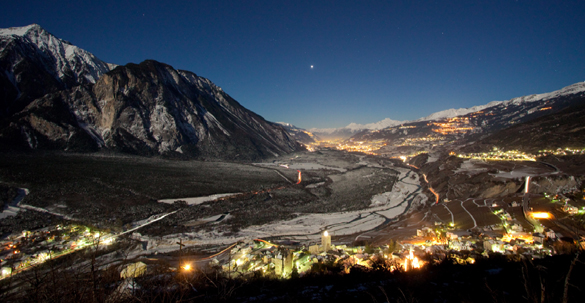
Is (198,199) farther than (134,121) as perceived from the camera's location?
No

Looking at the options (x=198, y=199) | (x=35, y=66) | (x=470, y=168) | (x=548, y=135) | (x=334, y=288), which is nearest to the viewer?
(x=334, y=288)

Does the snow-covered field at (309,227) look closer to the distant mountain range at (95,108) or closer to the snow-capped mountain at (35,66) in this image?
the distant mountain range at (95,108)

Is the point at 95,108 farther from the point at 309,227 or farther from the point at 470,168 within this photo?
the point at 470,168

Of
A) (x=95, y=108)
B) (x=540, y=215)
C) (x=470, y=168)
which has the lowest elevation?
(x=540, y=215)

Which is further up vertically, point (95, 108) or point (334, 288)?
point (95, 108)

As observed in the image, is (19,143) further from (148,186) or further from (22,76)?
(148,186)

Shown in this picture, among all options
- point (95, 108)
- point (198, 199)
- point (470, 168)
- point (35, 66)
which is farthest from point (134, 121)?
point (470, 168)
